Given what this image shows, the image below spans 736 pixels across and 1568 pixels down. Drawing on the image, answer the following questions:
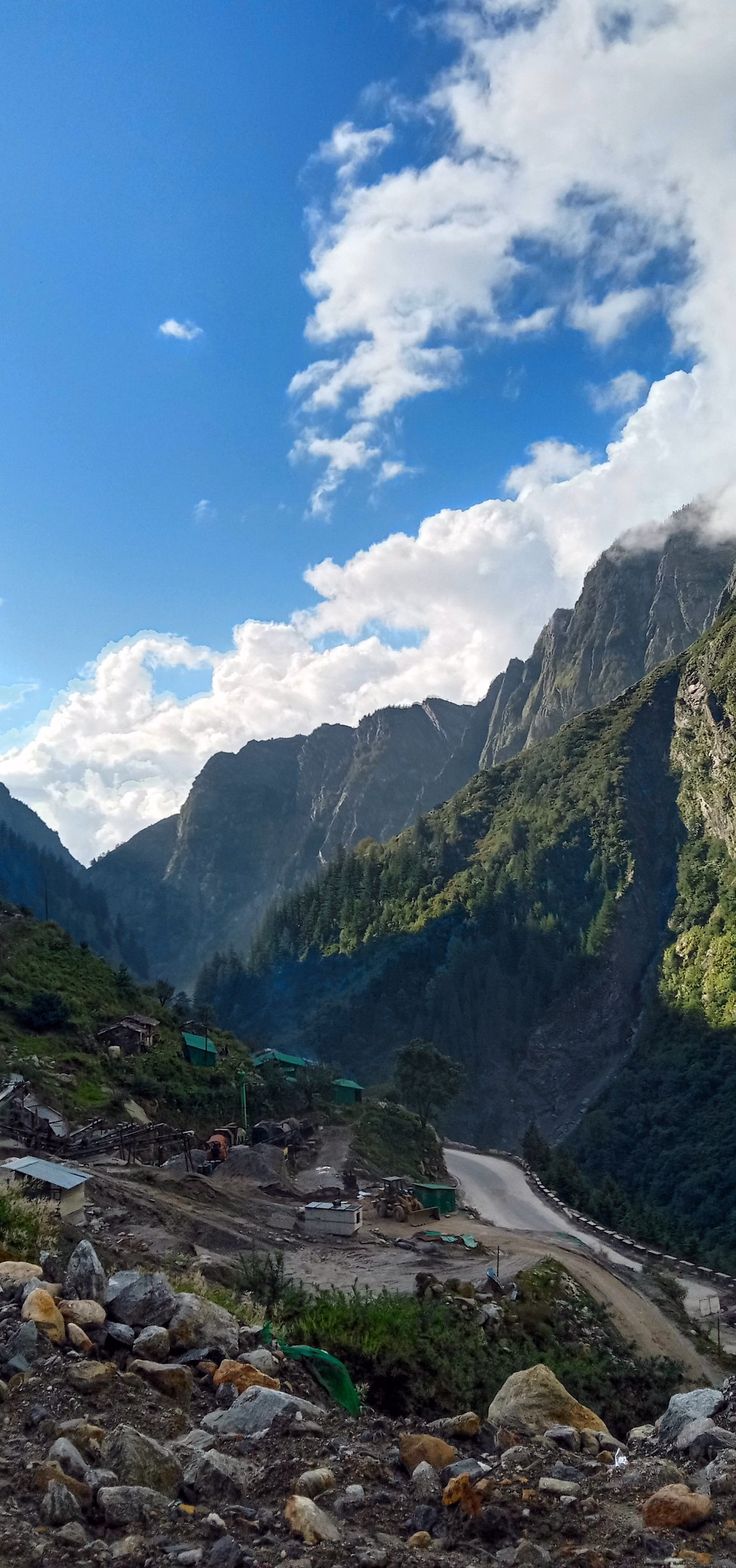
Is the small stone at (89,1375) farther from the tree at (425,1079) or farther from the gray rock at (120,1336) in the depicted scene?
the tree at (425,1079)

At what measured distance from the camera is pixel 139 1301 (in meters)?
8.12

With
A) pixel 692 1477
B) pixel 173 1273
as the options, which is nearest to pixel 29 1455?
pixel 692 1477

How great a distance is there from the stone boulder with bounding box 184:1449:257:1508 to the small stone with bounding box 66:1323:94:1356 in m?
1.83

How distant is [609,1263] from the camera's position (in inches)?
1331

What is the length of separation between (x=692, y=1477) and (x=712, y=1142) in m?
76.6

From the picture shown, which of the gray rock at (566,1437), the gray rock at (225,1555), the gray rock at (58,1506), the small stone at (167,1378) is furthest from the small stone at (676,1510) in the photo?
the small stone at (167,1378)

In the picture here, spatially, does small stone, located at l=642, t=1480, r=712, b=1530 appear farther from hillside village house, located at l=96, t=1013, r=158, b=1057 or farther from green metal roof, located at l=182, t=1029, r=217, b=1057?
green metal roof, located at l=182, t=1029, r=217, b=1057

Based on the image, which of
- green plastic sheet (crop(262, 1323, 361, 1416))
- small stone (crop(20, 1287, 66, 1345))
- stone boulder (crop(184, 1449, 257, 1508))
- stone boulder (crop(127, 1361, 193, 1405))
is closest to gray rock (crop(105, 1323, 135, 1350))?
small stone (crop(20, 1287, 66, 1345))

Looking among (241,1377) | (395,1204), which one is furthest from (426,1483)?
(395,1204)

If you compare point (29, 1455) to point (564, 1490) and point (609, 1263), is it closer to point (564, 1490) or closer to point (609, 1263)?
Answer: point (564, 1490)

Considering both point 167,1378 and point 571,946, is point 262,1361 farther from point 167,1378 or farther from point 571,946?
point 571,946

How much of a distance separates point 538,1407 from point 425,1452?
256 cm

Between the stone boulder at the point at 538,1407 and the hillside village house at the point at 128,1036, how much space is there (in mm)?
39155

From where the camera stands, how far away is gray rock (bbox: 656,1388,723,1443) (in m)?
7.01
